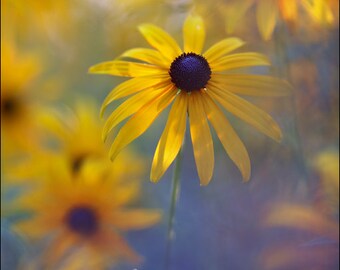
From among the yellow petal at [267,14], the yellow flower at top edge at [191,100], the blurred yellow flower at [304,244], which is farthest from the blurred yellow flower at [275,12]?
the blurred yellow flower at [304,244]

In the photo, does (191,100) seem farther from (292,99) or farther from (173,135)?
(292,99)

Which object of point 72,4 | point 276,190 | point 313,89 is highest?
point 72,4

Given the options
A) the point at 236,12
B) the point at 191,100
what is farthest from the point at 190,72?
the point at 236,12

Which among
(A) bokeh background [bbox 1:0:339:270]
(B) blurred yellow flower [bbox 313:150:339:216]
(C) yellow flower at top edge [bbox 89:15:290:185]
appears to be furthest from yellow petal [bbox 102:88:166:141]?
(B) blurred yellow flower [bbox 313:150:339:216]

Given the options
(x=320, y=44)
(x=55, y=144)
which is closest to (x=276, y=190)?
(x=320, y=44)

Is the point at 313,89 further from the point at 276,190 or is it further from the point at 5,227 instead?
the point at 5,227

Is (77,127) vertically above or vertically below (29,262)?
above

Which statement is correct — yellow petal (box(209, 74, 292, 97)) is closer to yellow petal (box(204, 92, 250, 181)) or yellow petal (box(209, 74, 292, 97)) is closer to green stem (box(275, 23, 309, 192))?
yellow petal (box(204, 92, 250, 181))
